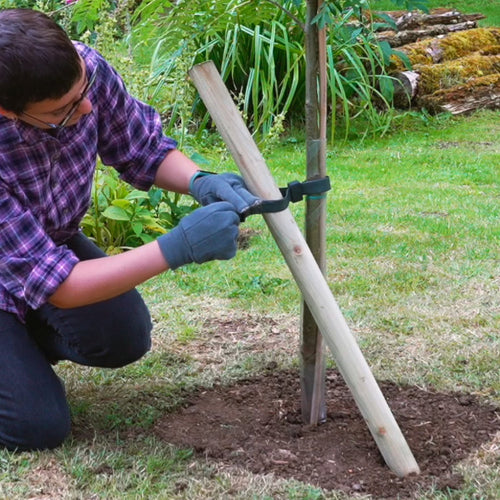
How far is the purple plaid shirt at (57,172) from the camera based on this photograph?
2.13 metres

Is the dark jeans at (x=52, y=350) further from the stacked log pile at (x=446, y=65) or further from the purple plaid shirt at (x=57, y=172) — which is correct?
the stacked log pile at (x=446, y=65)

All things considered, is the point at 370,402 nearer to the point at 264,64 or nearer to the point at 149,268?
the point at 149,268

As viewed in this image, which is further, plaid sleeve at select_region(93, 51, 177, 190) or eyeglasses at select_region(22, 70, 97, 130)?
plaid sleeve at select_region(93, 51, 177, 190)

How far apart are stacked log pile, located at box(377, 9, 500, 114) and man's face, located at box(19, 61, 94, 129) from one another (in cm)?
535

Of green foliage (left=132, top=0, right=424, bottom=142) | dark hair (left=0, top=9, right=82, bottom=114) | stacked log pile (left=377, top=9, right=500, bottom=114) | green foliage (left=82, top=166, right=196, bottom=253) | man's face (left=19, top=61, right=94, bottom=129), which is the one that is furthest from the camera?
stacked log pile (left=377, top=9, right=500, bottom=114)

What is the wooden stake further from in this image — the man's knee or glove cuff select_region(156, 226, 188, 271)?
the man's knee

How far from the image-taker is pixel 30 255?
2131 mm

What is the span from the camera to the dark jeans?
7.98ft

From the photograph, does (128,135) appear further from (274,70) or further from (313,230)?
(274,70)

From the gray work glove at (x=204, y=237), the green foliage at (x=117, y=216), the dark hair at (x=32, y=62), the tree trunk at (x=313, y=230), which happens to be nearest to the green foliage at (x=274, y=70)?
the green foliage at (x=117, y=216)

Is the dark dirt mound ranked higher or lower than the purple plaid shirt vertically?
lower

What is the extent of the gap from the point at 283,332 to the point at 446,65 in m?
5.18

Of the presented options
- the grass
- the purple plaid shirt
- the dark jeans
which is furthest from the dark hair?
the grass

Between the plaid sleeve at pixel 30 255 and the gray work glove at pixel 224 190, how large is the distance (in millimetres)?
396
